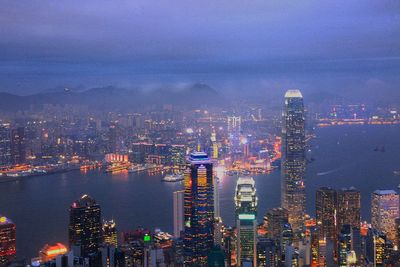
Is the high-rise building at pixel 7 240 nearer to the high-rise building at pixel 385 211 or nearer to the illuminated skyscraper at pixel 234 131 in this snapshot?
the illuminated skyscraper at pixel 234 131

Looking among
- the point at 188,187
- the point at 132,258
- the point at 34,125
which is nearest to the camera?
the point at 132,258

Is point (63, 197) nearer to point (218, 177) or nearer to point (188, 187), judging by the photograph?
point (188, 187)

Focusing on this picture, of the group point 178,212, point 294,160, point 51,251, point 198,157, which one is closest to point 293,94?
point 198,157

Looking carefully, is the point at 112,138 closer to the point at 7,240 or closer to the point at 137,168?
the point at 137,168

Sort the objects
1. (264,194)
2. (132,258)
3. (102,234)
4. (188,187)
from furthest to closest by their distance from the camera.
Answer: (264,194) < (188,187) < (102,234) < (132,258)

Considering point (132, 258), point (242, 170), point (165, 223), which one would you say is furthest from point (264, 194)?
point (132, 258)

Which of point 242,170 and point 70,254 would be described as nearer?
point 70,254
